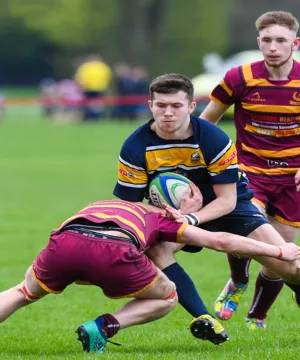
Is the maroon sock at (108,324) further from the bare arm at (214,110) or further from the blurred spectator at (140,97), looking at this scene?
the blurred spectator at (140,97)

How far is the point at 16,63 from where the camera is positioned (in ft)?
197

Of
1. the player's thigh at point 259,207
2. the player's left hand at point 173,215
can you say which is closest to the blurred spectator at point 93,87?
the player's thigh at point 259,207

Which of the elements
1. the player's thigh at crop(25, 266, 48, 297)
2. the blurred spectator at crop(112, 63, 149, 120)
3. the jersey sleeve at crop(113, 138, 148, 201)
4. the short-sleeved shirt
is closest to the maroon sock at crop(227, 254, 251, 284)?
the short-sleeved shirt

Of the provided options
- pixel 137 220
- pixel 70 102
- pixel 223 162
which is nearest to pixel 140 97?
pixel 70 102

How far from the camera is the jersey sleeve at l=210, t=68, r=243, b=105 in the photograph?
794cm

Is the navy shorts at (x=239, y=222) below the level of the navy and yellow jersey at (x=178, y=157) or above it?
below

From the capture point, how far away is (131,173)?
6891 mm

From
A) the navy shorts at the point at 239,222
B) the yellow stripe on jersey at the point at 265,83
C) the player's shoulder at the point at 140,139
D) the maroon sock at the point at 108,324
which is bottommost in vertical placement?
the maroon sock at the point at 108,324

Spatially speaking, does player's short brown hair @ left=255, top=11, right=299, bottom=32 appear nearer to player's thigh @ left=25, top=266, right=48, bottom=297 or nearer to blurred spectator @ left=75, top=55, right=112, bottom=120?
player's thigh @ left=25, top=266, right=48, bottom=297

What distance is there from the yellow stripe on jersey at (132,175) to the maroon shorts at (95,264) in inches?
29.2

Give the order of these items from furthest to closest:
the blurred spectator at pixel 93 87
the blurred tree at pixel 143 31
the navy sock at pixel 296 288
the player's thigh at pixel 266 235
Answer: the blurred tree at pixel 143 31, the blurred spectator at pixel 93 87, the navy sock at pixel 296 288, the player's thigh at pixel 266 235

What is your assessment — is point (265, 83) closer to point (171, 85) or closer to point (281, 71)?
point (281, 71)

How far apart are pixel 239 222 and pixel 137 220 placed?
37.1 inches

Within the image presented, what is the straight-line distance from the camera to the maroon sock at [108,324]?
638 cm
